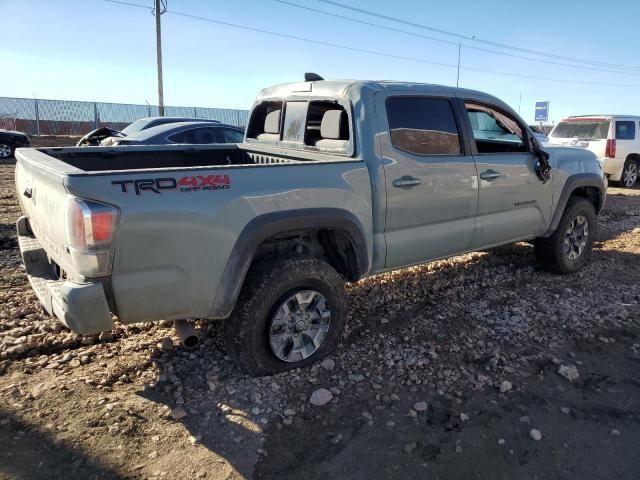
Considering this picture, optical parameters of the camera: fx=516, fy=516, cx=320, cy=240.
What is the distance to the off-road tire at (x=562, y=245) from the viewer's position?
5496 mm

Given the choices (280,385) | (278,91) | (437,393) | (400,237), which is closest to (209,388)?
(280,385)

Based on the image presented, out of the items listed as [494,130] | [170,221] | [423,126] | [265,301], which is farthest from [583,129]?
[170,221]

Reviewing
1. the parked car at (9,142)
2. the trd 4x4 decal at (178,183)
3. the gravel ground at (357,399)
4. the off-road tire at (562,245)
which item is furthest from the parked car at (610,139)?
the parked car at (9,142)

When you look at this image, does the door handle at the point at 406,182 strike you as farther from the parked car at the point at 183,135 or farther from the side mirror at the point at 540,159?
the parked car at the point at 183,135

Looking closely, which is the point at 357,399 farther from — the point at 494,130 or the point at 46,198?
the point at 494,130

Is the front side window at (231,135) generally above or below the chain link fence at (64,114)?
below

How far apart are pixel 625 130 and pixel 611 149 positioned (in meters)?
0.65

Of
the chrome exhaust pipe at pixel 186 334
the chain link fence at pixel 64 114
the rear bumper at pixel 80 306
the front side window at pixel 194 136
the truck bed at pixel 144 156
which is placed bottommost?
the chrome exhaust pipe at pixel 186 334

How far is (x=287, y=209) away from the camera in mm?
3188

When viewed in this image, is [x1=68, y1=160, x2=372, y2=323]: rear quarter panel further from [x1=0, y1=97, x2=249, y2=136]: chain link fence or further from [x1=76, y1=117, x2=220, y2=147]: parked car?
[x1=0, y1=97, x2=249, y2=136]: chain link fence

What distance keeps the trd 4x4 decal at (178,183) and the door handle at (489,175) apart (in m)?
2.44

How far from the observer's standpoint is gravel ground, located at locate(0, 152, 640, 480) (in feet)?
8.77

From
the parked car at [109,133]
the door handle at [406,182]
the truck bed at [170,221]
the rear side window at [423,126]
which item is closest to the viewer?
the truck bed at [170,221]

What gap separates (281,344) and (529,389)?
1659mm
